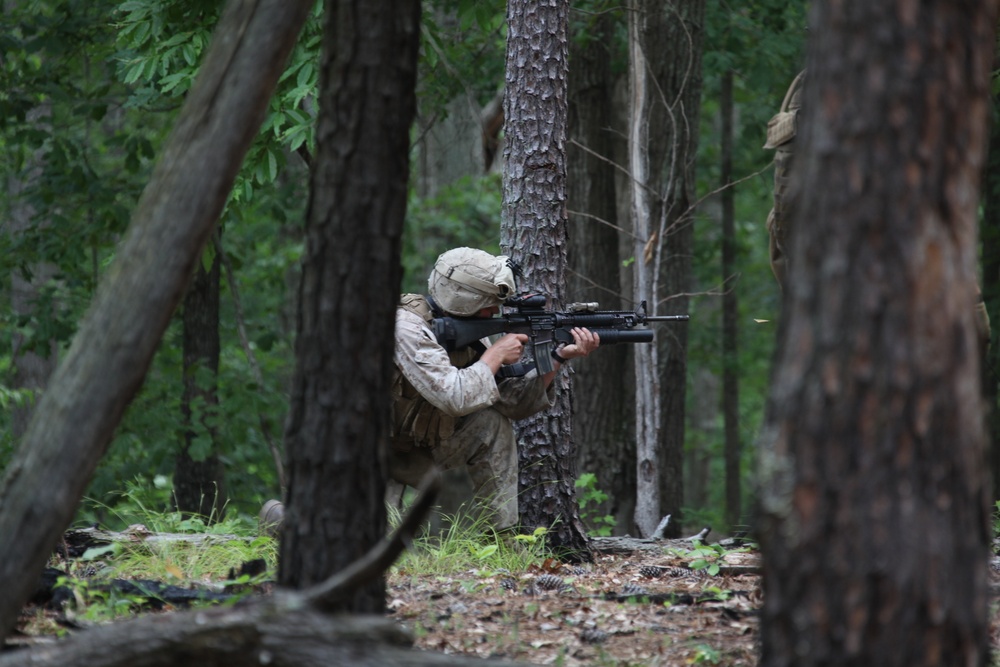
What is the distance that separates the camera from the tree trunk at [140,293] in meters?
3.34

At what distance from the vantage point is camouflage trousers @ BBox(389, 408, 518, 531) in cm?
573

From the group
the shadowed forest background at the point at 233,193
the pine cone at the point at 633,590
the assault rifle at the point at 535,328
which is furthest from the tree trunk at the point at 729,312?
the pine cone at the point at 633,590

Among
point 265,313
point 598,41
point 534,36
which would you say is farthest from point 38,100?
point 534,36

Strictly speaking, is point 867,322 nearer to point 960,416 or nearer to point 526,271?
point 960,416

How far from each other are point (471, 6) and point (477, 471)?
348 centimetres

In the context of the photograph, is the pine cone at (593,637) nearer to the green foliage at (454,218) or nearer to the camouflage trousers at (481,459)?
the camouflage trousers at (481,459)

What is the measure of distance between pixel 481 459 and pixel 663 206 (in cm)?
346

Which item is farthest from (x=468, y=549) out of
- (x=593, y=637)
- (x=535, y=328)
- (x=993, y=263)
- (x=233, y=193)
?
(x=993, y=263)

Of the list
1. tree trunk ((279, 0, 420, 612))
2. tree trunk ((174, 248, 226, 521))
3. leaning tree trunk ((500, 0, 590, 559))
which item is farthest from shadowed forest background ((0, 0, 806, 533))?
tree trunk ((279, 0, 420, 612))

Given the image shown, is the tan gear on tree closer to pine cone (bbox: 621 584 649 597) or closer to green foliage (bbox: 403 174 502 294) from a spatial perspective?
pine cone (bbox: 621 584 649 597)

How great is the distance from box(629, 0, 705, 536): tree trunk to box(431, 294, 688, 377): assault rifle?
2.11 metres

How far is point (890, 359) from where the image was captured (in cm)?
238

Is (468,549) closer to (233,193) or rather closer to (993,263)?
(233,193)

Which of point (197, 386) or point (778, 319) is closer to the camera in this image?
point (778, 319)
